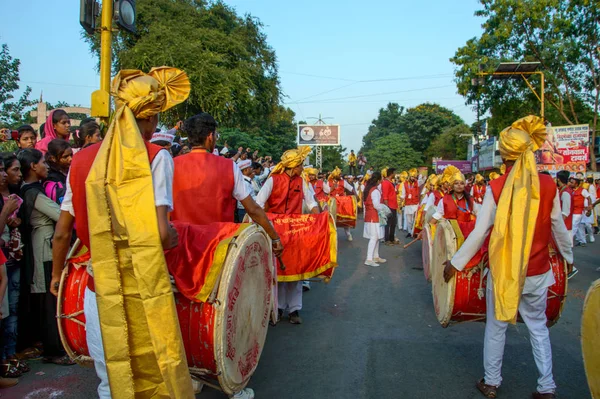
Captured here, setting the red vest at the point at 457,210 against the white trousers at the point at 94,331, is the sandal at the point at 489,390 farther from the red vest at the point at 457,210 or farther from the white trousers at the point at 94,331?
the red vest at the point at 457,210

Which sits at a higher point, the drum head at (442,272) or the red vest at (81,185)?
the red vest at (81,185)

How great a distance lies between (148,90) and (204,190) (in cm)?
126

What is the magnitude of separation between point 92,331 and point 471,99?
984 inches

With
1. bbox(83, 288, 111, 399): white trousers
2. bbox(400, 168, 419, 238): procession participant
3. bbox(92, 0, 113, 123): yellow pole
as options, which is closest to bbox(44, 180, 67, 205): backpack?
bbox(92, 0, 113, 123): yellow pole

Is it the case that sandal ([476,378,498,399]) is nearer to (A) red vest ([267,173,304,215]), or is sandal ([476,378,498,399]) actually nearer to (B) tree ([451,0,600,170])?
(A) red vest ([267,173,304,215])

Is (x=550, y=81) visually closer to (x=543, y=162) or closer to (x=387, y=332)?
(x=543, y=162)

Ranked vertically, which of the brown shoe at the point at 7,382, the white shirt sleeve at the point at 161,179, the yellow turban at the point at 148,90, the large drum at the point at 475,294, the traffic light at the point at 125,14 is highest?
the traffic light at the point at 125,14

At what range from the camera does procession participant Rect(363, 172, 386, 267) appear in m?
9.76

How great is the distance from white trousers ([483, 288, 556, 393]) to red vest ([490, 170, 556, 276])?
0.66 ft

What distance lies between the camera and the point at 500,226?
352 cm

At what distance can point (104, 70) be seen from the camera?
5020mm

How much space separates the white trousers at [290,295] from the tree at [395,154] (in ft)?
152

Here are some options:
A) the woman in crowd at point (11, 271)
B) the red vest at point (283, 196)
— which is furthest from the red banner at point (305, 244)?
the woman in crowd at point (11, 271)

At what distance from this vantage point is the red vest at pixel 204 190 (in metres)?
3.54
